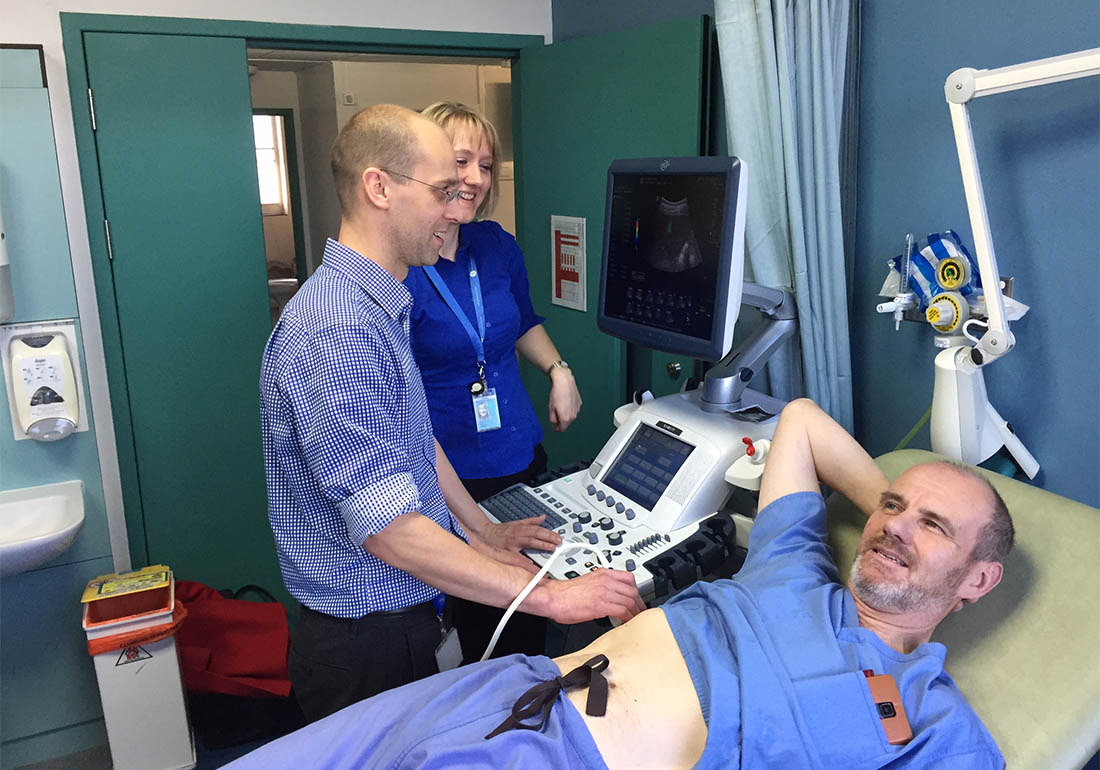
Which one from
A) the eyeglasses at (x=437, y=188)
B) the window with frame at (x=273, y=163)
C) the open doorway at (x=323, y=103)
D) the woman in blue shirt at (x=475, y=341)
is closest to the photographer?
the eyeglasses at (x=437, y=188)

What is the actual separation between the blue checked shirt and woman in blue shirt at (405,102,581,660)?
425 millimetres

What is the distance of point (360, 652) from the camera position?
146 centimetres

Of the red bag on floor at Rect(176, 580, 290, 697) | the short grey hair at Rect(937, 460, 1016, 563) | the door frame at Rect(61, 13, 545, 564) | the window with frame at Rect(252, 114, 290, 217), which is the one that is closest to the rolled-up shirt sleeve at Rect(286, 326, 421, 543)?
the short grey hair at Rect(937, 460, 1016, 563)

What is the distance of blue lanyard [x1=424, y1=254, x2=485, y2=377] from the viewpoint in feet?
6.33

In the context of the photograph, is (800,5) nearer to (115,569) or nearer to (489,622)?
(489,622)

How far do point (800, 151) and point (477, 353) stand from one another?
857 mm

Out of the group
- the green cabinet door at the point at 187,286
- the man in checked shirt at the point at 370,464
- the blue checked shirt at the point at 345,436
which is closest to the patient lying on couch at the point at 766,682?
the man in checked shirt at the point at 370,464

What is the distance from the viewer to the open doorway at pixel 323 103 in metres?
4.58

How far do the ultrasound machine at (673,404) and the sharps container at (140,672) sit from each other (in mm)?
1088

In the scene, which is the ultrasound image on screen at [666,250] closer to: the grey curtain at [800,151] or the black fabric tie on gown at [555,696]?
the grey curtain at [800,151]

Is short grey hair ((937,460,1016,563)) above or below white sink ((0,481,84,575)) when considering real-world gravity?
above

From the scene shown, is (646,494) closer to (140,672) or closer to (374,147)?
(374,147)

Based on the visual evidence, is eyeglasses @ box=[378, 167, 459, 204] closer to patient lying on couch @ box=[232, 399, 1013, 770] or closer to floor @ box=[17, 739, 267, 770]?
patient lying on couch @ box=[232, 399, 1013, 770]

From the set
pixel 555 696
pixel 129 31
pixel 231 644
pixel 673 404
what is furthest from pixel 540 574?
pixel 129 31
